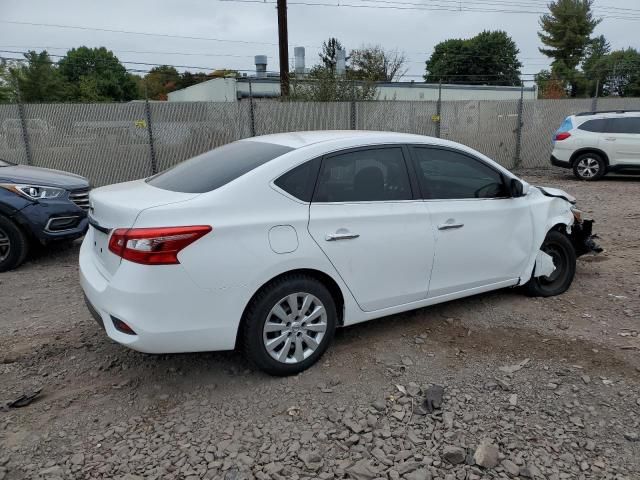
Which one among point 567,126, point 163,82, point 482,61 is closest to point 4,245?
point 567,126

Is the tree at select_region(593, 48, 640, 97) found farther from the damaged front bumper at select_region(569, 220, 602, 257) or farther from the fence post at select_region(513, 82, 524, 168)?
the damaged front bumper at select_region(569, 220, 602, 257)

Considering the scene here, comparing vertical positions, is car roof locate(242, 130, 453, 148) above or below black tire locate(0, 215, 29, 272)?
above

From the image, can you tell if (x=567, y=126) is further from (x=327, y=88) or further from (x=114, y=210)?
(x=114, y=210)

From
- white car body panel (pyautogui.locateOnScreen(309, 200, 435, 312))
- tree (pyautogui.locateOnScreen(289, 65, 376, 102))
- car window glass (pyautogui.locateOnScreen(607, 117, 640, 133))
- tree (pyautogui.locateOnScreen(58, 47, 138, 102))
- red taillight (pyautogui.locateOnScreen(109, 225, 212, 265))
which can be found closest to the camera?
red taillight (pyautogui.locateOnScreen(109, 225, 212, 265))

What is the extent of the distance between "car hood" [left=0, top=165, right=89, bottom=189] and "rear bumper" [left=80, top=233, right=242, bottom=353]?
355 cm

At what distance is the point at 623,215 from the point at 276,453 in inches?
329

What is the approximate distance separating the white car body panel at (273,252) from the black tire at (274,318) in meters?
0.08

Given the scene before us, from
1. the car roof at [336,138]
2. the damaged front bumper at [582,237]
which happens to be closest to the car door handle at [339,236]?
the car roof at [336,138]

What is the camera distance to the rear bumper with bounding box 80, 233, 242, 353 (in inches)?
115

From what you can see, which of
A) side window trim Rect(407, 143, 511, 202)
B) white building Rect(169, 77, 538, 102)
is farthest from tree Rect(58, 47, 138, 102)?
side window trim Rect(407, 143, 511, 202)

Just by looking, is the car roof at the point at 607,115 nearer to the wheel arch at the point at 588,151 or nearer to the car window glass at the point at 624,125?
the car window glass at the point at 624,125

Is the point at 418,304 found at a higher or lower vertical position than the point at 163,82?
lower

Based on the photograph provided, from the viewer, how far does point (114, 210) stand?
3.18 m

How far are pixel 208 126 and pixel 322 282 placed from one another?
32.2 feet
